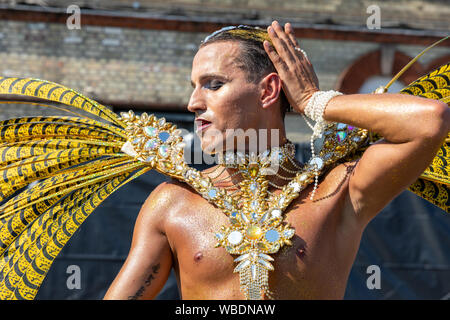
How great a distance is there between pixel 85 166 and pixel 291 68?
35.8 inches

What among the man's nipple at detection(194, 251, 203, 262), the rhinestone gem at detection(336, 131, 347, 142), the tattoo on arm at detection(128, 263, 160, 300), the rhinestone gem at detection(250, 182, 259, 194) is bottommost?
the tattoo on arm at detection(128, 263, 160, 300)

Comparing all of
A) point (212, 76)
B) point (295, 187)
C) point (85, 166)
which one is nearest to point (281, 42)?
point (212, 76)

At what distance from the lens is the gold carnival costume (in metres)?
2.48

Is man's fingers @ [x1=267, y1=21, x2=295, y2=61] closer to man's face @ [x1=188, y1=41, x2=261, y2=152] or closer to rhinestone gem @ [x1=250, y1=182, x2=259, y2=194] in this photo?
man's face @ [x1=188, y1=41, x2=261, y2=152]

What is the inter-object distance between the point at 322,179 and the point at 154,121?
0.69 m

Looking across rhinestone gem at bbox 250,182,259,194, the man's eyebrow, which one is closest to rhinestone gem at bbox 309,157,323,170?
rhinestone gem at bbox 250,182,259,194

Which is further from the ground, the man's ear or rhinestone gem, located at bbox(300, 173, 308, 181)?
the man's ear

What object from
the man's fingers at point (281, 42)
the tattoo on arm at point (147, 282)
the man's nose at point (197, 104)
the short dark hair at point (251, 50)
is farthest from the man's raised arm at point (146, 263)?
the man's fingers at point (281, 42)

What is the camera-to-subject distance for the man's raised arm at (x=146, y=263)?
→ 2348 millimetres

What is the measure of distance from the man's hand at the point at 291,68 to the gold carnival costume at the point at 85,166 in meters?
0.27

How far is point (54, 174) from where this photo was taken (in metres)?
2.64

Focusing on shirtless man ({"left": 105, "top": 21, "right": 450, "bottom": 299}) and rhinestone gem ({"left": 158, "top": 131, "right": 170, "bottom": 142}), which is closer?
shirtless man ({"left": 105, "top": 21, "right": 450, "bottom": 299})

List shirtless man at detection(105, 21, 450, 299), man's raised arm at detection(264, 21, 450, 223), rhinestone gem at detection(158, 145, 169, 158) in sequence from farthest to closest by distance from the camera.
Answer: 1. rhinestone gem at detection(158, 145, 169, 158)
2. shirtless man at detection(105, 21, 450, 299)
3. man's raised arm at detection(264, 21, 450, 223)

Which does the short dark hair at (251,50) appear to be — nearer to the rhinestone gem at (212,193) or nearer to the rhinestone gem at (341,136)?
the rhinestone gem at (341,136)
